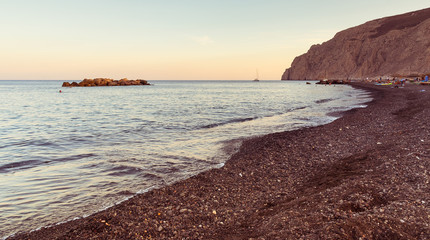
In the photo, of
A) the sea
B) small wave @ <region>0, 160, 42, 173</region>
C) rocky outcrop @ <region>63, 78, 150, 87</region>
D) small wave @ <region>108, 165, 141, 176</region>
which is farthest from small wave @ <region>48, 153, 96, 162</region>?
rocky outcrop @ <region>63, 78, 150, 87</region>

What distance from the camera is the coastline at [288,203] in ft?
16.1

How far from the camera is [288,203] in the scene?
6527mm

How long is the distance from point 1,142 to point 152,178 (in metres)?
12.9

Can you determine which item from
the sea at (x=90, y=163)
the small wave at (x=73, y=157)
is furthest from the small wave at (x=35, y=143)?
the small wave at (x=73, y=157)

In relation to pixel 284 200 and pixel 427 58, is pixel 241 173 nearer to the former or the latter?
pixel 284 200

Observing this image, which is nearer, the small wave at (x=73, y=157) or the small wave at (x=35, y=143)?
the small wave at (x=73, y=157)

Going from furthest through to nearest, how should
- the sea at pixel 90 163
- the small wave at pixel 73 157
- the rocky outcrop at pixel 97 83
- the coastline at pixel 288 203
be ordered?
1. the rocky outcrop at pixel 97 83
2. the small wave at pixel 73 157
3. the sea at pixel 90 163
4. the coastline at pixel 288 203

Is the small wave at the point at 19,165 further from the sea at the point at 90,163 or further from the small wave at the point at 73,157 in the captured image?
the small wave at the point at 73,157

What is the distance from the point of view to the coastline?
4.91m

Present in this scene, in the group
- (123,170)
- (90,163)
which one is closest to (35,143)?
(90,163)

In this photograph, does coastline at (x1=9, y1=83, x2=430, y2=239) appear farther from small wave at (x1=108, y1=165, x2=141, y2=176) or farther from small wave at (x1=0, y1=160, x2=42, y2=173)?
small wave at (x1=0, y1=160, x2=42, y2=173)

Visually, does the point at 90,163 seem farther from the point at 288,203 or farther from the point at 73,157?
the point at 288,203

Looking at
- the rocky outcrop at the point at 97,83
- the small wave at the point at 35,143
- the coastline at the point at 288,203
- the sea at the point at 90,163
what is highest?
the rocky outcrop at the point at 97,83

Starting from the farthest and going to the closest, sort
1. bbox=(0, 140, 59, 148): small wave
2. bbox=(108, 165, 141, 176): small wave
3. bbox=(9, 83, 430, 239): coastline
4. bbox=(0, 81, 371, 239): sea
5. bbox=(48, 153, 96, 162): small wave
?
bbox=(0, 140, 59, 148): small wave
bbox=(48, 153, 96, 162): small wave
bbox=(108, 165, 141, 176): small wave
bbox=(0, 81, 371, 239): sea
bbox=(9, 83, 430, 239): coastline
